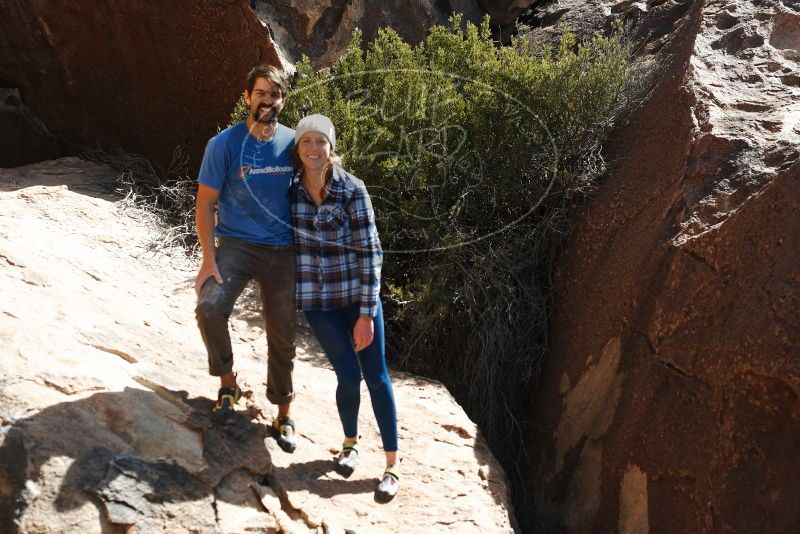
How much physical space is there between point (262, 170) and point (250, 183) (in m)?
0.08

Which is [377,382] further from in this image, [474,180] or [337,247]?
[474,180]

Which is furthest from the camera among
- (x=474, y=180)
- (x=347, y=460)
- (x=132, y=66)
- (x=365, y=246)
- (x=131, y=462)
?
(x=132, y=66)

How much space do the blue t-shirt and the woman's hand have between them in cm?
47

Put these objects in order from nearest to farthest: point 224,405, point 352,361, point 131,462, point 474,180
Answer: point 131,462, point 352,361, point 224,405, point 474,180

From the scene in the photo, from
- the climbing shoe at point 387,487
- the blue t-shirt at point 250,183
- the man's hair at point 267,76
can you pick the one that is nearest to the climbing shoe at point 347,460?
the climbing shoe at point 387,487

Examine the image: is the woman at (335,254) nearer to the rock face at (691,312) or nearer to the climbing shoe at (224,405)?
the climbing shoe at (224,405)

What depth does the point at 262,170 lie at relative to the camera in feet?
12.2

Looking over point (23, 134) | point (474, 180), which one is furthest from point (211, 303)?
point (23, 134)

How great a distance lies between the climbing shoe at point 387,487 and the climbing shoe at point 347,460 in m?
0.15

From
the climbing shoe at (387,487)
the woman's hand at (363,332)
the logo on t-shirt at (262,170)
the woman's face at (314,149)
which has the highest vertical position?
the woman's face at (314,149)

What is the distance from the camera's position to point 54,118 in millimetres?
6941

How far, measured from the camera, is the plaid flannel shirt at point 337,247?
12.2ft

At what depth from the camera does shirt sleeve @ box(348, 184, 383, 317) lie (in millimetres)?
3697

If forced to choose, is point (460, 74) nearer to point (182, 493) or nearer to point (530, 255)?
point (530, 255)
